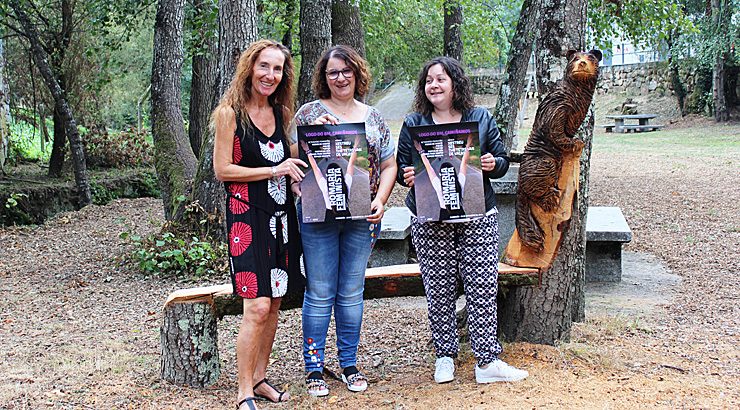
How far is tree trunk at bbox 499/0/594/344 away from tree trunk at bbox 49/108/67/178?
486 inches

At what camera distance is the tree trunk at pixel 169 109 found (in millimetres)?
9898

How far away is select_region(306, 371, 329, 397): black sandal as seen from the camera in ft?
13.6

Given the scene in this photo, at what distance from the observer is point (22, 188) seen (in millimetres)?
12906

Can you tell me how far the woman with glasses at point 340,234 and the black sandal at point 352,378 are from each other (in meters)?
0.01

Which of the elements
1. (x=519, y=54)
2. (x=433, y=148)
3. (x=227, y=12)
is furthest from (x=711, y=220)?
(x=433, y=148)

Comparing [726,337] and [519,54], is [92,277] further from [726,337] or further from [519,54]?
[726,337]

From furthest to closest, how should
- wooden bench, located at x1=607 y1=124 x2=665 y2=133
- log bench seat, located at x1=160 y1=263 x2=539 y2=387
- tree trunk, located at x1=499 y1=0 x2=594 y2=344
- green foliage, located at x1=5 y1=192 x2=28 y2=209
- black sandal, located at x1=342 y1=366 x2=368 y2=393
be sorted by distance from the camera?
1. wooden bench, located at x1=607 y1=124 x2=665 y2=133
2. green foliage, located at x1=5 y1=192 x2=28 y2=209
3. tree trunk, located at x1=499 y1=0 x2=594 y2=344
4. log bench seat, located at x1=160 y1=263 x2=539 y2=387
5. black sandal, located at x1=342 y1=366 x2=368 y2=393

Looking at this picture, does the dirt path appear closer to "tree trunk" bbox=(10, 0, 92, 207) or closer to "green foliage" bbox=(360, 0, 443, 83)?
"tree trunk" bbox=(10, 0, 92, 207)

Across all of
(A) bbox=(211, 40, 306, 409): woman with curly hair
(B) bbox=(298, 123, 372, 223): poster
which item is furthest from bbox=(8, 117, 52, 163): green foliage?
(B) bbox=(298, 123, 372, 223): poster

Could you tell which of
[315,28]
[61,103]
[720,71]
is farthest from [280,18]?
[720,71]

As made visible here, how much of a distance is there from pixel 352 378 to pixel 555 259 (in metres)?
1.43

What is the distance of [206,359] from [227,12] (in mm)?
4263

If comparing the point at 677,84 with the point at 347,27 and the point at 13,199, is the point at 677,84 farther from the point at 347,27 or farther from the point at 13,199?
the point at 13,199

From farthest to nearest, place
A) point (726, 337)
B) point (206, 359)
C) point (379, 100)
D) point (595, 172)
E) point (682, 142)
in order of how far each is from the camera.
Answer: point (379, 100)
point (682, 142)
point (595, 172)
point (726, 337)
point (206, 359)
